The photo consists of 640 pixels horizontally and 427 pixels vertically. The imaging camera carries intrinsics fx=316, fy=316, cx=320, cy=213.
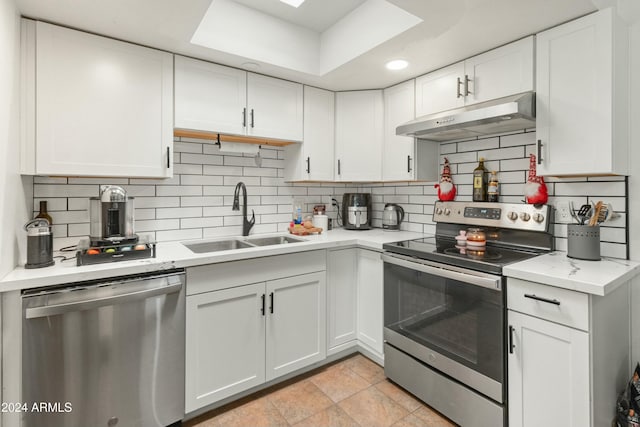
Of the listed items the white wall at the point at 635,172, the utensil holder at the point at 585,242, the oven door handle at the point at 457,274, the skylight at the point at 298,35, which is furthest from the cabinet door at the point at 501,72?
the oven door handle at the point at 457,274

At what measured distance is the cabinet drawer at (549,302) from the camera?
129cm

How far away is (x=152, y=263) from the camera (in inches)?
63.7

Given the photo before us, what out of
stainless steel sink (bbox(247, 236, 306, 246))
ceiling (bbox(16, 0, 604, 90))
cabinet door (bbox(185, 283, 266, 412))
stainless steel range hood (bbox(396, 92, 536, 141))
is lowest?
cabinet door (bbox(185, 283, 266, 412))

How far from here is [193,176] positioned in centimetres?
237

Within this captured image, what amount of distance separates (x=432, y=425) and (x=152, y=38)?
2716 millimetres

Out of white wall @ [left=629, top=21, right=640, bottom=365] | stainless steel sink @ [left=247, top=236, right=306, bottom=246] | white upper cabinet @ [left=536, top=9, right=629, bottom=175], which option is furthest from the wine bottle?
stainless steel sink @ [left=247, top=236, right=306, bottom=246]

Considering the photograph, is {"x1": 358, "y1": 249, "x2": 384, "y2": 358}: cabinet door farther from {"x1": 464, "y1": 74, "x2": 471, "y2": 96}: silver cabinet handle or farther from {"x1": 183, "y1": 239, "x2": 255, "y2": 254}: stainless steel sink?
{"x1": 464, "y1": 74, "x2": 471, "y2": 96}: silver cabinet handle

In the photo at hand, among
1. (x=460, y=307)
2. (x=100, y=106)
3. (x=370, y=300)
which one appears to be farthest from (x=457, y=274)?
(x=100, y=106)

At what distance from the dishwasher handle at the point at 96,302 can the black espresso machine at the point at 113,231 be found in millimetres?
226

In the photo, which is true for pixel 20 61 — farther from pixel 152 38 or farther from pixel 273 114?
pixel 273 114

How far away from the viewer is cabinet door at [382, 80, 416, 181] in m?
2.48

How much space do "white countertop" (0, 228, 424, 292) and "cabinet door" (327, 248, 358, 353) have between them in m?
0.11

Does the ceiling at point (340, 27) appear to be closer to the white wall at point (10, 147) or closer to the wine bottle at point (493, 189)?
the white wall at point (10, 147)

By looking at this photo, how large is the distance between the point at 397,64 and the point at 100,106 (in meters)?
1.88
